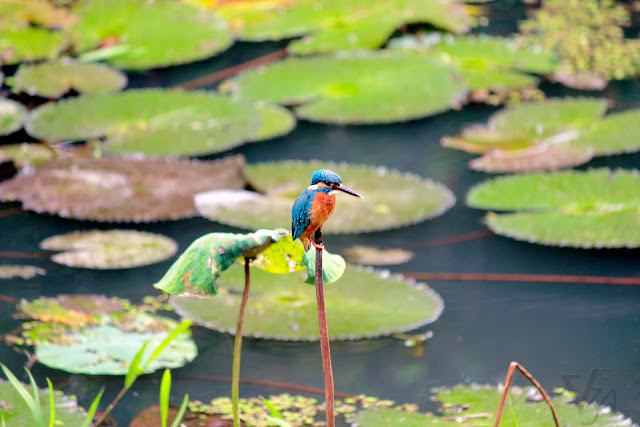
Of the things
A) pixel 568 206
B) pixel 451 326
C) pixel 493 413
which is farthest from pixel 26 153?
pixel 493 413

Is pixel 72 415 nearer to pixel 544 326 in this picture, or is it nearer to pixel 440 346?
pixel 440 346

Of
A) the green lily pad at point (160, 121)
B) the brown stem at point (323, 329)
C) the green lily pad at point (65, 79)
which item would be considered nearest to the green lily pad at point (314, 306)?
the brown stem at point (323, 329)

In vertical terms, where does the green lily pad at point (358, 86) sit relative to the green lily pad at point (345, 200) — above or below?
above

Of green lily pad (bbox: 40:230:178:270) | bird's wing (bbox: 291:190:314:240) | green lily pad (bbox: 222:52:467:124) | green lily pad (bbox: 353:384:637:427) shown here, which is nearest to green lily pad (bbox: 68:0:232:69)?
green lily pad (bbox: 222:52:467:124)

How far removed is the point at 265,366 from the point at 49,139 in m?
2.20

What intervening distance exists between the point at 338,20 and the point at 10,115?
242cm

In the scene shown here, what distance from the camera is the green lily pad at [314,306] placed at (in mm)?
2541

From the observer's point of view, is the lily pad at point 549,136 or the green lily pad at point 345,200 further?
the lily pad at point 549,136

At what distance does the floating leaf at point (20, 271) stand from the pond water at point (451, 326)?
1.4 inches

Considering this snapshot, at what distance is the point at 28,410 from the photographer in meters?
2.13

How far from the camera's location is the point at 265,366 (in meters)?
2.50

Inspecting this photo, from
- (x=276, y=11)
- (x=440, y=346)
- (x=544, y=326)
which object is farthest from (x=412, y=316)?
(x=276, y=11)

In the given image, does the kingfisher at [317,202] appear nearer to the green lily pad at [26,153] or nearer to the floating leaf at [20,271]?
the floating leaf at [20,271]

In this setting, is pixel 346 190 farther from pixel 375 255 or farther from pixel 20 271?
pixel 20 271
